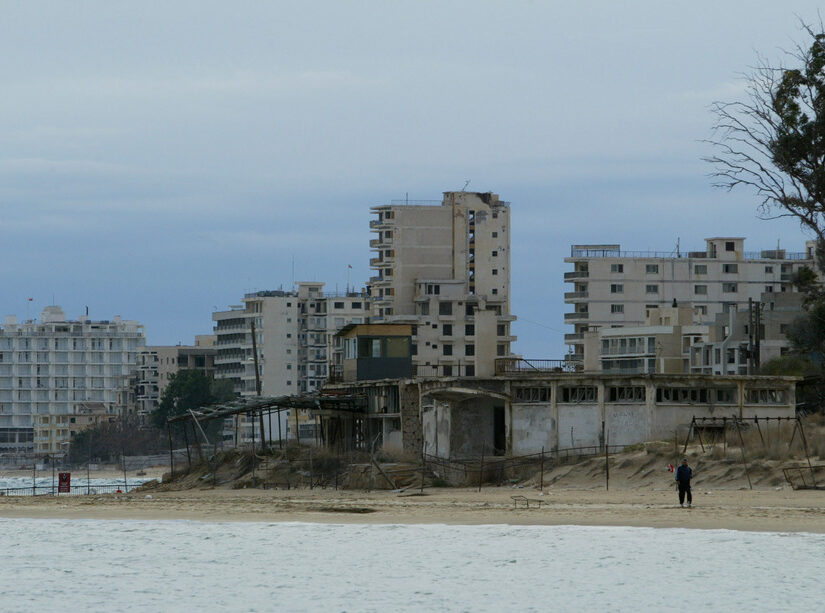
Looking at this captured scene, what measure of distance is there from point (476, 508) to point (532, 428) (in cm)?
1282

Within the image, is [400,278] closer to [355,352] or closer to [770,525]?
[355,352]

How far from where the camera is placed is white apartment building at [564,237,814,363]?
5320 inches

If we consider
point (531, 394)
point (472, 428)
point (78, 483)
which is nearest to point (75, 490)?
point (472, 428)

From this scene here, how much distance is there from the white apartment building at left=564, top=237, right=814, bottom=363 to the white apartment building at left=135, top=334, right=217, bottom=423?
5977cm

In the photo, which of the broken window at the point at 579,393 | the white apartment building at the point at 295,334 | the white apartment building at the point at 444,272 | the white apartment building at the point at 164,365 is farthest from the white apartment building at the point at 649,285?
the broken window at the point at 579,393

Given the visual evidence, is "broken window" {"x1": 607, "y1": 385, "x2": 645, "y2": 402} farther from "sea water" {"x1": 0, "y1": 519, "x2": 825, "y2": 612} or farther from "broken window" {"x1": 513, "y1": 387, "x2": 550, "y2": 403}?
"sea water" {"x1": 0, "y1": 519, "x2": 825, "y2": 612}

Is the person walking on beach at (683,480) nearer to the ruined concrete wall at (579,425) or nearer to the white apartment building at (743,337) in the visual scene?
the ruined concrete wall at (579,425)

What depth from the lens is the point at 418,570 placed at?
3512 centimetres

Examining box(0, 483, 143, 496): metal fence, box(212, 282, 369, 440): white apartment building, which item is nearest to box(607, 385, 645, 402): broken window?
box(0, 483, 143, 496): metal fence

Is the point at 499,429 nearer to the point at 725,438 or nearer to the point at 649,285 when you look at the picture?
the point at 725,438

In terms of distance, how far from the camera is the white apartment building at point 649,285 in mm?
135125

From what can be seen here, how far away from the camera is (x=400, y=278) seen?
134250mm

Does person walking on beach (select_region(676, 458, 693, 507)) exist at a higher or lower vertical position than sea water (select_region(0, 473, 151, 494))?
higher

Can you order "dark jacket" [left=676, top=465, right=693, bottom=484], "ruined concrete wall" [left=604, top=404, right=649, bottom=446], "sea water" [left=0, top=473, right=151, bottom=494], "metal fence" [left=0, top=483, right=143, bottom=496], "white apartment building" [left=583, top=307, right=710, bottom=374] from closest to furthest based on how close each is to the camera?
"dark jacket" [left=676, top=465, right=693, bottom=484] → "ruined concrete wall" [left=604, top=404, right=649, bottom=446] → "metal fence" [left=0, top=483, right=143, bottom=496] → "sea water" [left=0, top=473, right=151, bottom=494] → "white apartment building" [left=583, top=307, right=710, bottom=374]
